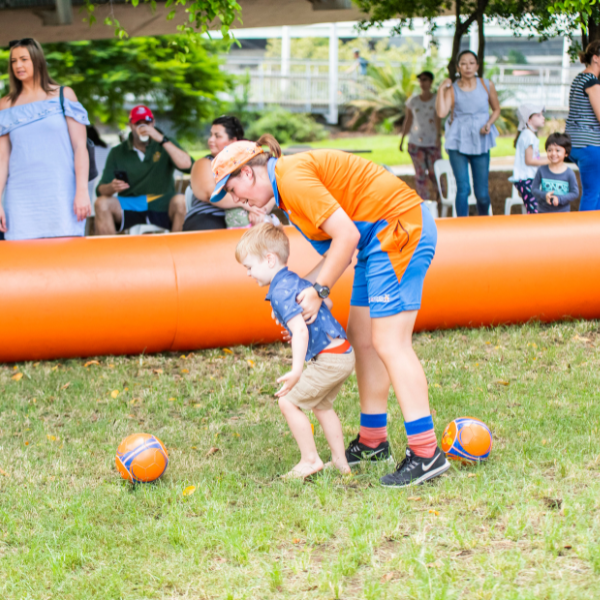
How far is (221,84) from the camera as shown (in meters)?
19.4

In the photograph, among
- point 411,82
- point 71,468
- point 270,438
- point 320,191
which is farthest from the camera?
point 411,82

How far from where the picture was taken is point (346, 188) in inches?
122

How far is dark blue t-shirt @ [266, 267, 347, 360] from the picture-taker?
307 centimetres

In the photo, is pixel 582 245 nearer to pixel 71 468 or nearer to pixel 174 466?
pixel 174 466

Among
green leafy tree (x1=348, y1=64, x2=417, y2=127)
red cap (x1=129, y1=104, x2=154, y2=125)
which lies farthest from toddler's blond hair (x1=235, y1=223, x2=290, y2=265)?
green leafy tree (x1=348, y1=64, x2=417, y2=127)

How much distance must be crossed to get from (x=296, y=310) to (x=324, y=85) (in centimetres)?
2982

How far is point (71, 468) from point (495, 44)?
138 feet

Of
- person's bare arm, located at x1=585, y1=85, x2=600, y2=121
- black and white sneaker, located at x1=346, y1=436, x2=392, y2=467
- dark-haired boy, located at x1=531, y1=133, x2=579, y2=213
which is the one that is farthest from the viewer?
dark-haired boy, located at x1=531, y1=133, x2=579, y2=213

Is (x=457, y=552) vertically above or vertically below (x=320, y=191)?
below

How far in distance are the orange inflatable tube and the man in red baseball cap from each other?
5.78ft

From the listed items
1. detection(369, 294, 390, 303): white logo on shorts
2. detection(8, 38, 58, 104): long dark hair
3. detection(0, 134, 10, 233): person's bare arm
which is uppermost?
detection(8, 38, 58, 104): long dark hair

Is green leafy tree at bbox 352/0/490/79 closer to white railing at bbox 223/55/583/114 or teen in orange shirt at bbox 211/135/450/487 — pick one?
teen in orange shirt at bbox 211/135/450/487

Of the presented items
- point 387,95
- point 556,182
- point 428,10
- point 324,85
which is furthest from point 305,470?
point 324,85

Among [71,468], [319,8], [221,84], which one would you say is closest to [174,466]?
[71,468]
